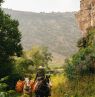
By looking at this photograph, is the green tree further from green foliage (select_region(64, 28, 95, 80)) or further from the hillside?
the hillside

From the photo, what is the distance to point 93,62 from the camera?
2923 centimetres

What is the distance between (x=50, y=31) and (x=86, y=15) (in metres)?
126

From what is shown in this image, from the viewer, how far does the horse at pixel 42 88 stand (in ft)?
56.7

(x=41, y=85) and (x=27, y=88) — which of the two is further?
(x=27, y=88)

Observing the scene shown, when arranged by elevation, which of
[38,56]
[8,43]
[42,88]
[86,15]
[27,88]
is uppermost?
[86,15]

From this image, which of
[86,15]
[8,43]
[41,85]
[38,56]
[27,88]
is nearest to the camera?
[41,85]

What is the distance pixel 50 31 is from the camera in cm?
17075

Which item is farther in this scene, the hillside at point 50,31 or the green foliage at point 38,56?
the hillside at point 50,31

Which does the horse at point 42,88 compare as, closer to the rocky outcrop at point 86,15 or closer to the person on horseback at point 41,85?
the person on horseback at point 41,85

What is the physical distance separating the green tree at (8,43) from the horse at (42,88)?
669 inches

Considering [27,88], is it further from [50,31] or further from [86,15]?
[50,31]

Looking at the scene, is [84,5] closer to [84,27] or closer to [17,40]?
[84,27]

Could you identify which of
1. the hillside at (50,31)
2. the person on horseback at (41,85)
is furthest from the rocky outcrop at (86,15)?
the hillside at (50,31)

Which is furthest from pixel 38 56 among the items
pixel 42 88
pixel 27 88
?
pixel 42 88
